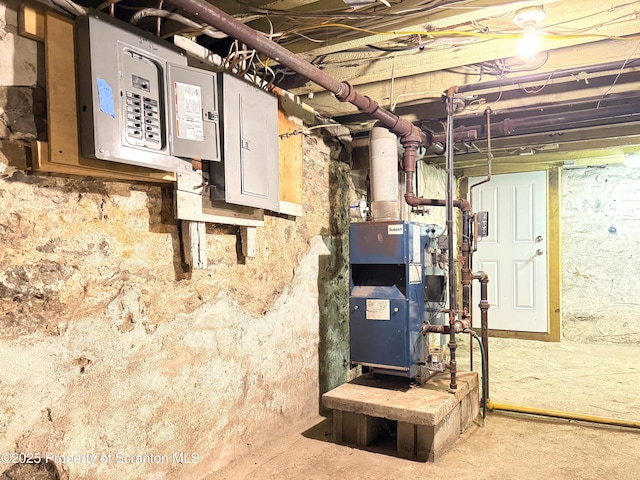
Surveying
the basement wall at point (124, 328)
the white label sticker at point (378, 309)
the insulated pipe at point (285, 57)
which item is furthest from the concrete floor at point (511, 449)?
the insulated pipe at point (285, 57)

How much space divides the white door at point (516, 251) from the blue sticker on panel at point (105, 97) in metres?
4.33

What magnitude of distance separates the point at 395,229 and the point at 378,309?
0.44 meters

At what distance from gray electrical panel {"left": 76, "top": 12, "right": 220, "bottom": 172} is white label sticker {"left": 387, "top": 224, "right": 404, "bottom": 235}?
1056 mm

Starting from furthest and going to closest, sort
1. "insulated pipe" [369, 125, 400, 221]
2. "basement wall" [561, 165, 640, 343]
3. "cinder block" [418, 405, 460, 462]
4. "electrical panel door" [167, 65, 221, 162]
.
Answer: "basement wall" [561, 165, 640, 343], "insulated pipe" [369, 125, 400, 221], "cinder block" [418, 405, 460, 462], "electrical panel door" [167, 65, 221, 162]

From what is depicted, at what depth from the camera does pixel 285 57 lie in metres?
1.73

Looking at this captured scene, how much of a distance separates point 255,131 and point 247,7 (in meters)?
0.50

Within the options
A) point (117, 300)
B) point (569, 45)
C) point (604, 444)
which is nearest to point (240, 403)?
point (117, 300)

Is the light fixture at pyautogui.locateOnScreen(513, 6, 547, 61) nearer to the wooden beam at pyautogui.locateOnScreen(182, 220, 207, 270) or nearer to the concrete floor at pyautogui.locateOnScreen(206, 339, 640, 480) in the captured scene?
the wooden beam at pyautogui.locateOnScreen(182, 220, 207, 270)

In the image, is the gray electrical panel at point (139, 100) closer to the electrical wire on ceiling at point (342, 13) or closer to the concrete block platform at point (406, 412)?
the electrical wire on ceiling at point (342, 13)

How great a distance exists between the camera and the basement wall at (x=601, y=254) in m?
4.51

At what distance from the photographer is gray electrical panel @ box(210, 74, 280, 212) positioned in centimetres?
186

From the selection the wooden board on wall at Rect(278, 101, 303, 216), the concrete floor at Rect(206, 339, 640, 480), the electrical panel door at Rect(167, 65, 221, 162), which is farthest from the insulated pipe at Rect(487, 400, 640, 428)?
the electrical panel door at Rect(167, 65, 221, 162)

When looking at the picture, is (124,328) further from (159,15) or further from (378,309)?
(378,309)

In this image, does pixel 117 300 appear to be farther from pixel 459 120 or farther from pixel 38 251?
pixel 459 120
